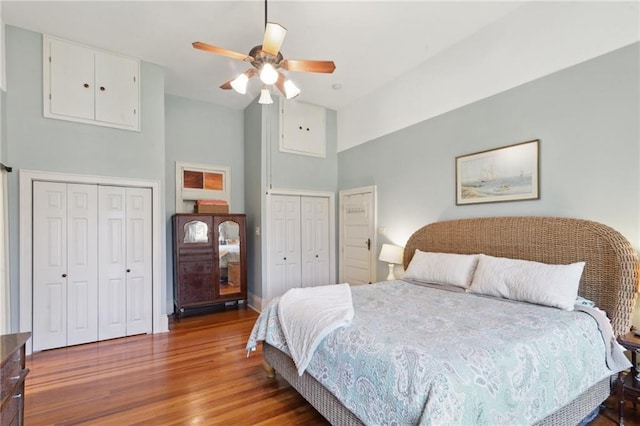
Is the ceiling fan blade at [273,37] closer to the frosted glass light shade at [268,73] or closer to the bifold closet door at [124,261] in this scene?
the frosted glass light shade at [268,73]

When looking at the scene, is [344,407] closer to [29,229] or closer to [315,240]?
[315,240]

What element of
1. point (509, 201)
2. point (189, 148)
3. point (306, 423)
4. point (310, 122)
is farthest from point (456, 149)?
point (189, 148)

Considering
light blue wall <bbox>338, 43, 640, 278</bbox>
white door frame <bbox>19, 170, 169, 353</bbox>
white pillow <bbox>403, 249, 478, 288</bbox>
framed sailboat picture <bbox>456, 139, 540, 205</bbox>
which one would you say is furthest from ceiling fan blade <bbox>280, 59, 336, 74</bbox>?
white door frame <bbox>19, 170, 169, 353</bbox>

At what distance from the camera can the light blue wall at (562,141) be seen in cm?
225

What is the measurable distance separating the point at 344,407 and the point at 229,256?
327 cm

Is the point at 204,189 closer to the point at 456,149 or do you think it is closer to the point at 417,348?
the point at 456,149

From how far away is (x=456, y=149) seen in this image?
342 cm

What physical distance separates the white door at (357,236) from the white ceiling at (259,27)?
6.15 feet

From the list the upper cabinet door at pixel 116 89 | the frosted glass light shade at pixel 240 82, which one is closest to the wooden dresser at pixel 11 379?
the frosted glass light shade at pixel 240 82

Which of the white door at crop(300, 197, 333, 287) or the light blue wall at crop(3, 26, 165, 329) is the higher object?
the light blue wall at crop(3, 26, 165, 329)

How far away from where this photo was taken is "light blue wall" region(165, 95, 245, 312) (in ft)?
15.0

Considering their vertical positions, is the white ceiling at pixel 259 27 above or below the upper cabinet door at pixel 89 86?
above

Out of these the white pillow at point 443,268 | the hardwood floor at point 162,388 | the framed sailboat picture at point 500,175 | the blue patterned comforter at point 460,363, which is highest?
the framed sailboat picture at point 500,175

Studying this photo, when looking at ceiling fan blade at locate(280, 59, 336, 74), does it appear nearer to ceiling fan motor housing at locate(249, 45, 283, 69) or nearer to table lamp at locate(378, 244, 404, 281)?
ceiling fan motor housing at locate(249, 45, 283, 69)
